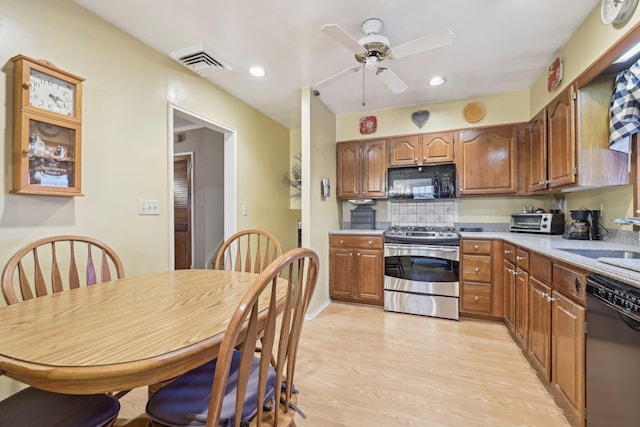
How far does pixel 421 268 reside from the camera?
9.66ft

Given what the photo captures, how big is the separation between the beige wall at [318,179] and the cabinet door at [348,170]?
0.09 m

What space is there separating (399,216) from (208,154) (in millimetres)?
2929

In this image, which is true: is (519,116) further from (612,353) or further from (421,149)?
(612,353)

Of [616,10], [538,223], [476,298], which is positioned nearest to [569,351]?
[476,298]

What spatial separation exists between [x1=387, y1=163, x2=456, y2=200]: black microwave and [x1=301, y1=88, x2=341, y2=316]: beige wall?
2.55ft

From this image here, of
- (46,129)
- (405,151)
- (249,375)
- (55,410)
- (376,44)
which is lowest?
(55,410)

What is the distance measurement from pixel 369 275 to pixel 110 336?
8.87ft

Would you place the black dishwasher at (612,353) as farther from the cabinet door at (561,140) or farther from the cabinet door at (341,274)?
the cabinet door at (341,274)

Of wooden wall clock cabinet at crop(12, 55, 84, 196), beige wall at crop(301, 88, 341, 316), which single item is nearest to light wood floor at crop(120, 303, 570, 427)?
beige wall at crop(301, 88, 341, 316)

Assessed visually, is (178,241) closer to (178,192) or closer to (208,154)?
(178,192)

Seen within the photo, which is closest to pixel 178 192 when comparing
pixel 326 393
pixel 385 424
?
pixel 326 393

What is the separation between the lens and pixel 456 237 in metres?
2.83

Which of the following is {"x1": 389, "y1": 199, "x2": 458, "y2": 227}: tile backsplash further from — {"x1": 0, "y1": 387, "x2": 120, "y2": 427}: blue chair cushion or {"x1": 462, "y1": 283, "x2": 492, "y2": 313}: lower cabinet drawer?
{"x1": 0, "y1": 387, "x2": 120, "y2": 427}: blue chair cushion

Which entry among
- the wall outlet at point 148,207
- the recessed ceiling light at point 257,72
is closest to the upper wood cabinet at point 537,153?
the recessed ceiling light at point 257,72
